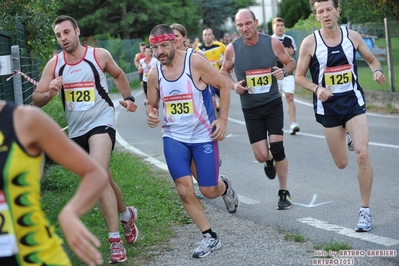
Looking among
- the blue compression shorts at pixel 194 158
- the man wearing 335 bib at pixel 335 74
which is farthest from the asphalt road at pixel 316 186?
the blue compression shorts at pixel 194 158

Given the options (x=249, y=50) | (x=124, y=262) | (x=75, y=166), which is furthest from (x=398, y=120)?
(x=75, y=166)

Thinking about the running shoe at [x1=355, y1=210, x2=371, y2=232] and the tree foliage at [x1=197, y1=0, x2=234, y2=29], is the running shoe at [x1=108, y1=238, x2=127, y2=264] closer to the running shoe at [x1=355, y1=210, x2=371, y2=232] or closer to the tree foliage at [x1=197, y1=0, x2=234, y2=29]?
the running shoe at [x1=355, y1=210, x2=371, y2=232]

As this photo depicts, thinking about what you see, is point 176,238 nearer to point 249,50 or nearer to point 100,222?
point 100,222

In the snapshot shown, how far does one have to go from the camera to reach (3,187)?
312 centimetres

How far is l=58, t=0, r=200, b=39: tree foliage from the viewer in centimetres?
5659

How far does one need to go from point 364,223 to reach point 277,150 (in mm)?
1711

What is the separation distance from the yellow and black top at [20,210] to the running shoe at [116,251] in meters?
3.22

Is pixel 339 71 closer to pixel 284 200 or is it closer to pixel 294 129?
pixel 284 200

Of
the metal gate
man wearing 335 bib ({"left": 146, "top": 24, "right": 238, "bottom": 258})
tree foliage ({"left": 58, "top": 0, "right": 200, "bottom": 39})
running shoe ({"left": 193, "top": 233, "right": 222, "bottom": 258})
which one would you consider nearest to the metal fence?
the metal gate

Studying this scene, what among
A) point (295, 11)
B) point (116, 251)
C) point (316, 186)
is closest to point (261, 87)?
point (316, 186)

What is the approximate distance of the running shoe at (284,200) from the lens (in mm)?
8352

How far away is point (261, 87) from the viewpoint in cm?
856

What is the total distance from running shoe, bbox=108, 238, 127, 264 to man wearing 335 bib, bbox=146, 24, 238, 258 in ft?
2.28

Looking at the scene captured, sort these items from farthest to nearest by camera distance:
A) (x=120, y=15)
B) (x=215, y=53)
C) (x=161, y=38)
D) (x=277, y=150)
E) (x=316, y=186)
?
(x=120, y=15)
(x=215, y=53)
(x=316, y=186)
(x=277, y=150)
(x=161, y=38)
